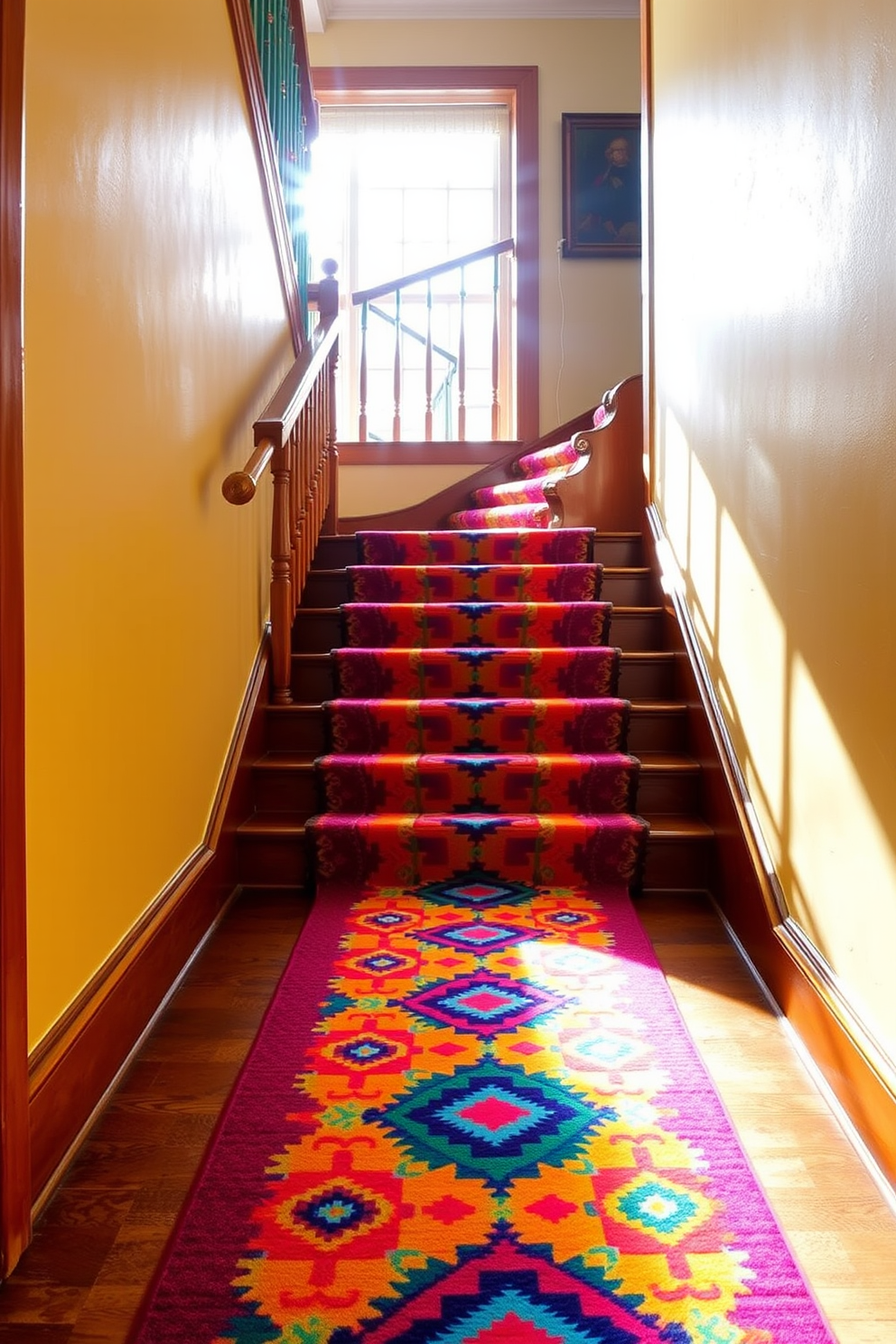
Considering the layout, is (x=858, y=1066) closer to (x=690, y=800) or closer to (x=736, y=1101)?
(x=736, y=1101)

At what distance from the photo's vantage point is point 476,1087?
5.50ft

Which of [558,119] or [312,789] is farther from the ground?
[558,119]

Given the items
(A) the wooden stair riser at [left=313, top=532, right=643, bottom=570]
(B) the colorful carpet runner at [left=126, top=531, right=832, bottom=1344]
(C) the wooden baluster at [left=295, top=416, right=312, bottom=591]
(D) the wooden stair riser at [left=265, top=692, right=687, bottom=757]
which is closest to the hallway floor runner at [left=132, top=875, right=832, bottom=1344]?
(B) the colorful carpet runner at [left=126, top=531, right=832, bottom=1344]

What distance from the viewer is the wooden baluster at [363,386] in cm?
538

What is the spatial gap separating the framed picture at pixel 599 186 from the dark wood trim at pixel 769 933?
288 centimetres

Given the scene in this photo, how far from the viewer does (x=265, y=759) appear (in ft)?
9.64

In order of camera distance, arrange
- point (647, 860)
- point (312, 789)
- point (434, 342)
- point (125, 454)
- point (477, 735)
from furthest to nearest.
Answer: point (434, 342)
point (477, 735)
point (312, 789)
point (647, 860)
point (125, 454)

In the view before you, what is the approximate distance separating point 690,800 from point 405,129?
4551mm

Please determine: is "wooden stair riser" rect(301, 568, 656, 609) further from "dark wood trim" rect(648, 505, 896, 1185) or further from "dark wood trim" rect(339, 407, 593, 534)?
"dark wood trim" rect(339, 407, 593, 534)

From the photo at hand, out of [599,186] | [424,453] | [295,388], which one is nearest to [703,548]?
[295,388]

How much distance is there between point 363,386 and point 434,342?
750mm

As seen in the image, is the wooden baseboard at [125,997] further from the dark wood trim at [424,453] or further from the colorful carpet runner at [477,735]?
the dark wood trim at [424,453]

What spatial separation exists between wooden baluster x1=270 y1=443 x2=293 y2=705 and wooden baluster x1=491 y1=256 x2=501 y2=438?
284 cm

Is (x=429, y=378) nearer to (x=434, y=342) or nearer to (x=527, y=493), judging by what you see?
(x=434, y=342)
